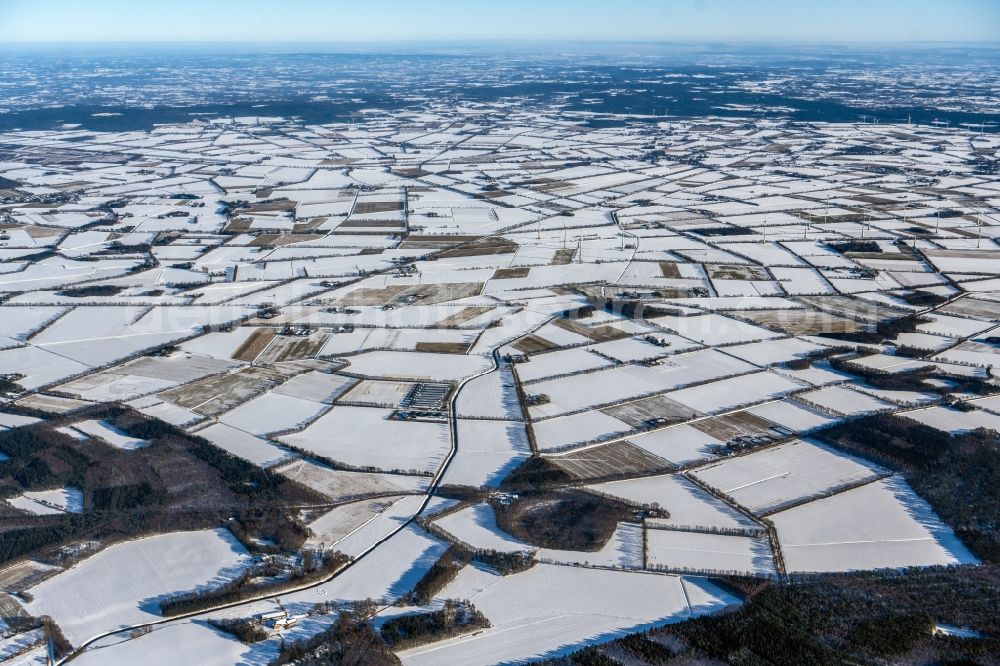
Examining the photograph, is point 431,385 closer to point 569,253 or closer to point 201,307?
point 201,307

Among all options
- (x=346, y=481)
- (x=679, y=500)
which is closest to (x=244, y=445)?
(x=346, y=481)

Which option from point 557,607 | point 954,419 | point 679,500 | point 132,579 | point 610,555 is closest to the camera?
point 557,607

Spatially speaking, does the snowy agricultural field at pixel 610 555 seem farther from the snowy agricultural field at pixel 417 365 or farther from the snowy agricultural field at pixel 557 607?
the snowy agricultural field at pixel 417 365

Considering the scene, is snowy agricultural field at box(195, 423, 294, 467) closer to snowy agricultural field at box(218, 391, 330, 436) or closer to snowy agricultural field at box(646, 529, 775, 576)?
snowy agricultural field at box(218, 391, 330, 436)

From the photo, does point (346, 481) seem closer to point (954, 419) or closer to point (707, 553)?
point (707, 553)

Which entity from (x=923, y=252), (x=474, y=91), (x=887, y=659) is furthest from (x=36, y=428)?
(x=474, y=91)

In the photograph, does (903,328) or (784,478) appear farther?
(903,328)

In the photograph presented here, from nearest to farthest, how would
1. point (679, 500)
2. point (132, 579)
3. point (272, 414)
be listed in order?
point (132, 579)
point (679, 500)
point (272, 414)
